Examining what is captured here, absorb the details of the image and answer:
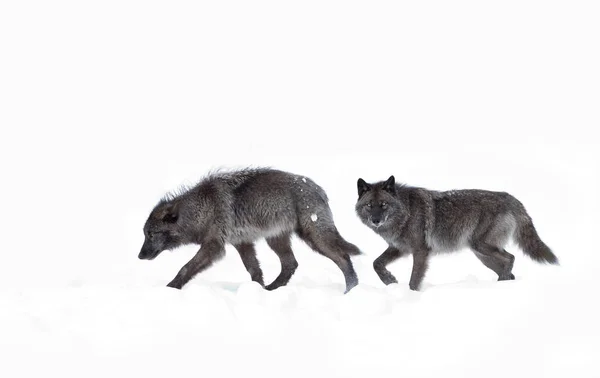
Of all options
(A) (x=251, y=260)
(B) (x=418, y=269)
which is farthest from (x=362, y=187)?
(A) (x=251, y=260)

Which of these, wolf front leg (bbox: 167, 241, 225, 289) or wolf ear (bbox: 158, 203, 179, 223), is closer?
wolf front leg (bbox: 167, 241, 225, 289)

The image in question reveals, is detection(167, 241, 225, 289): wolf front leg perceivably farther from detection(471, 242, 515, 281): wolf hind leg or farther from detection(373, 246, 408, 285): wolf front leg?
detection(471, 242, 515, 281): wolf hind leg

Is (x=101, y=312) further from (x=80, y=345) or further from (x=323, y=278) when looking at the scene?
(x=323, y=278)

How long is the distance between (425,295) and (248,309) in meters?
2.08

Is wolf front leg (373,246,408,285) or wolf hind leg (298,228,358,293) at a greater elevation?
wolf hind leg (298,228,358,293)

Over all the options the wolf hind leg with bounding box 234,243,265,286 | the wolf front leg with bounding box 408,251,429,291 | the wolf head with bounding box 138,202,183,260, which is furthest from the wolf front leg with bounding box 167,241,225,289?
the wolf front leg with bounding box 408,251,429,291

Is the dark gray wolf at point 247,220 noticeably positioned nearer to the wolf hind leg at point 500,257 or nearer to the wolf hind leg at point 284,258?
the wolf hind leg at point 284,258

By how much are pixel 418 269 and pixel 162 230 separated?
151 inches

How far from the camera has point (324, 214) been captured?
10852 mm

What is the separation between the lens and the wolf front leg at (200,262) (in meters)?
10.6

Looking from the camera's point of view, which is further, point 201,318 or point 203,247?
point 203,247

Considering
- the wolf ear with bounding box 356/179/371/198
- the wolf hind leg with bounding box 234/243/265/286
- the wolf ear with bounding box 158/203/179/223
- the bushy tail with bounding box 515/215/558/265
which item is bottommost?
the wolf hind leg with bounding box 234/243/265/286

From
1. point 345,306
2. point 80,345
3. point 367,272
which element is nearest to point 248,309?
point 345,306

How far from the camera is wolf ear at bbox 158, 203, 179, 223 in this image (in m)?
11.3
